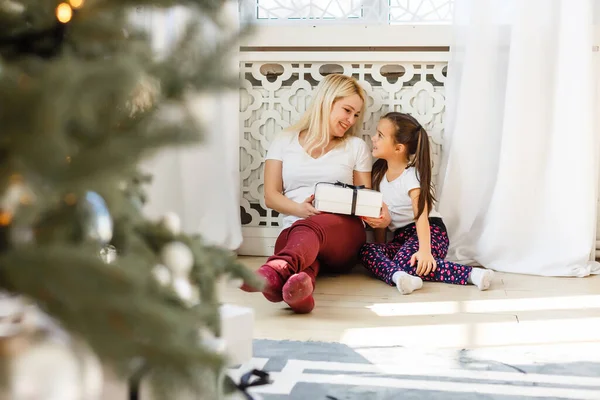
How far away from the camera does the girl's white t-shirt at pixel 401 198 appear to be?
2.13 meters

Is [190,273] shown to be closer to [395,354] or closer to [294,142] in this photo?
[395,354]

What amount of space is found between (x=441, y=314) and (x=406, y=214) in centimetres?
59

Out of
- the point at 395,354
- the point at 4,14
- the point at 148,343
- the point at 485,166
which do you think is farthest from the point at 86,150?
the point at 485,166

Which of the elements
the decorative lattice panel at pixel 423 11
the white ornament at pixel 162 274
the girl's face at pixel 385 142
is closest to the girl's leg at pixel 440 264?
the girl's face at pixel 385 142

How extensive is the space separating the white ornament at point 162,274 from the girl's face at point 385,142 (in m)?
1.56

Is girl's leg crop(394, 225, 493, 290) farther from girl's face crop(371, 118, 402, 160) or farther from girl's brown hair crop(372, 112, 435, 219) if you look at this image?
girl's face crop(371, 118, 402, 160)

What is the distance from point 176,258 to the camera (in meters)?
0.67

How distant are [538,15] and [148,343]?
→ 1902mm

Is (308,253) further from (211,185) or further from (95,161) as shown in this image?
(95,161)

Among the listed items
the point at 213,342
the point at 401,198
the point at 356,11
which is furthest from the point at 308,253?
the point at 213,342

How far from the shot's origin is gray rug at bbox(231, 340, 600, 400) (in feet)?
3.44

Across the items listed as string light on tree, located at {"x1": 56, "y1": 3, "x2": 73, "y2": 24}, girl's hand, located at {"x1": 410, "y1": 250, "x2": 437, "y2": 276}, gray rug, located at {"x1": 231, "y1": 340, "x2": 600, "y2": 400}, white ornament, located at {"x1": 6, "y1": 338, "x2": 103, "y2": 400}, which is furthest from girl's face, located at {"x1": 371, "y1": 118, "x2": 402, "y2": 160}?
white ornament, located at {"x1": 6, "y1": 338, "x2": 103, "y2": 400}

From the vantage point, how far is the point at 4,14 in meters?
0.64

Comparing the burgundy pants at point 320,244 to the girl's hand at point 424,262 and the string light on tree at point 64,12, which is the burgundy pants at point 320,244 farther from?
the string light on tree at point 64,12
